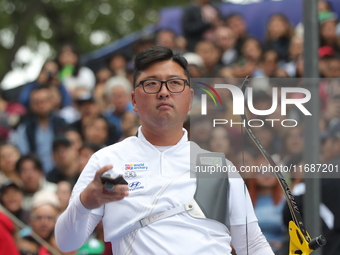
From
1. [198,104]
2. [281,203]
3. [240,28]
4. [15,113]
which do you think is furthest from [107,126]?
[198,104]

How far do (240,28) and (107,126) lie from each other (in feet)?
9.02

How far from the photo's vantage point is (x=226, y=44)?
1070 centimetres

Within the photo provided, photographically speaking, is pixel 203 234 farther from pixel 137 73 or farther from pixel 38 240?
pixel 38 240

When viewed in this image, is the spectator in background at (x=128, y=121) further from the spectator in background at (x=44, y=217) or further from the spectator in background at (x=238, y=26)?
the spectator in background at (x=238, y=26)

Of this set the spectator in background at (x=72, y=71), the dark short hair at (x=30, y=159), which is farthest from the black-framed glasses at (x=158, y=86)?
the spectator in background at (x=72, y=71)

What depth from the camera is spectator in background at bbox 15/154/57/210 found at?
8453 millimetres

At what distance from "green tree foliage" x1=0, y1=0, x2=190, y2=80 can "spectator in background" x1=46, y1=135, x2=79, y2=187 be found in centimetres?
1528

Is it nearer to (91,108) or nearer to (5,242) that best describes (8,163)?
(91,108)

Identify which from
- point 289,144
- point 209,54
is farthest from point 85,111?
point 289,144

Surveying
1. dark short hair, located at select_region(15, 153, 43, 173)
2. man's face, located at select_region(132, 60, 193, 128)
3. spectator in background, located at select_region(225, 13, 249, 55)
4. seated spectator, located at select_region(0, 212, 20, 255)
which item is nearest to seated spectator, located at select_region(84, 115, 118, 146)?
dark short hair, located at select_region(15, 153, 43, 173)

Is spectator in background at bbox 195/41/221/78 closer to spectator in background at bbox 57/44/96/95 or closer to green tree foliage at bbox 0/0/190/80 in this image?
spectator in background at bbox 57/44/96/95

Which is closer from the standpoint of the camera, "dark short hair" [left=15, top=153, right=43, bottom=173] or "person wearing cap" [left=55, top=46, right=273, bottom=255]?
"person wearing cap" [left=55, top=46, right=273, bottom=255]

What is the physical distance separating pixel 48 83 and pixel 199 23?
2.35m

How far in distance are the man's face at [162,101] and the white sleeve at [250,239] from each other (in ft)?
1.91
